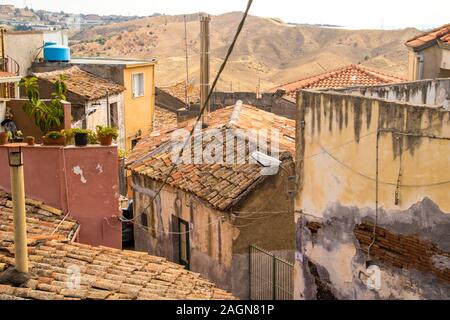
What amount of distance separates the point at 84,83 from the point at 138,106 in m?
4.52

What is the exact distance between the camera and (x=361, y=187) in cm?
1033

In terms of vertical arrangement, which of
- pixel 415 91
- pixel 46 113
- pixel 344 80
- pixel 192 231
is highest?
pixel 415 91

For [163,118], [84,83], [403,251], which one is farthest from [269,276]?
[163,118]

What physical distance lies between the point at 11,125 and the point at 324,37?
273ft

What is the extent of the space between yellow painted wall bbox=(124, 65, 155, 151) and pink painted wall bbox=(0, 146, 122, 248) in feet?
57.6

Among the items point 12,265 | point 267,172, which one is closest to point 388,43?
point 267,172

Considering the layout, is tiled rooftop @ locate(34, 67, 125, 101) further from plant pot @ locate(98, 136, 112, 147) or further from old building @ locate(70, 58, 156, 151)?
plant pot @ locate(98, 136, 112, 147)

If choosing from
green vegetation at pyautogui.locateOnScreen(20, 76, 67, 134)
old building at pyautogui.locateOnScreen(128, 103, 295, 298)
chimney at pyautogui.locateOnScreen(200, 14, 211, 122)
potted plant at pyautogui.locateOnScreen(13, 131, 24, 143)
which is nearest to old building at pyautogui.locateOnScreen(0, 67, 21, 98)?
old building at pyautogui.locateOnScreen(128, 103, 295, 298)

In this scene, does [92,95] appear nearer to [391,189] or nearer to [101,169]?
[101,169]

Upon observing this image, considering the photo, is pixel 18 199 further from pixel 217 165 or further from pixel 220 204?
pixel 217 165

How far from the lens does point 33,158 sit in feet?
39.2

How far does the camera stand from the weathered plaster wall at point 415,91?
39.0 ft

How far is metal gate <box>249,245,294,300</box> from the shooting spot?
13773 millimetres

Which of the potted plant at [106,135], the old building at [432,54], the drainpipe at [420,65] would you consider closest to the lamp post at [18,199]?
the potted plant at [106,135]
